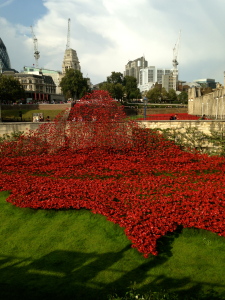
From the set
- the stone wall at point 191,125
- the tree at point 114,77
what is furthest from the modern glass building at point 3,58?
the stone wall at point 191,125

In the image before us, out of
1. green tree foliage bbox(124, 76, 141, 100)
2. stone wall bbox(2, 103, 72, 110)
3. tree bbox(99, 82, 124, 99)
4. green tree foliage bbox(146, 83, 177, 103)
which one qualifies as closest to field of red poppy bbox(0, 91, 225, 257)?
stone wall bbox(2, 103, 72, 110)

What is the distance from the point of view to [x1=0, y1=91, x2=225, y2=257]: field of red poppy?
21.8 ft

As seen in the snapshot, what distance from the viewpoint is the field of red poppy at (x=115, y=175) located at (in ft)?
21.8

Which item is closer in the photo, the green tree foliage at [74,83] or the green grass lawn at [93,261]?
the green grass lawn at [93,261]

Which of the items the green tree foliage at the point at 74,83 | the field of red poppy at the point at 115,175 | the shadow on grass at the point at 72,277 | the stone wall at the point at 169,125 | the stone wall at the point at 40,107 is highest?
the green tree foliage at the point at 74,83

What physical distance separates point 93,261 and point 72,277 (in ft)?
1.95

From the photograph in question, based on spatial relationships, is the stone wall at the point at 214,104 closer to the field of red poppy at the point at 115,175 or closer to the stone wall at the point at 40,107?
the field of red poppy at the point at 115,175

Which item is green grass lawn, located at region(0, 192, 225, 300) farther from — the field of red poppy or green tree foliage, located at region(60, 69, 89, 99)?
green tree foliage, located at region(60, 69, 89, 99)

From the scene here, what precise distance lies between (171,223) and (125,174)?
401 centimetres

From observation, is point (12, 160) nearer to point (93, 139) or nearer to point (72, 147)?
point (72, 147)

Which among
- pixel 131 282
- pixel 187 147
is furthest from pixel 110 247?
pixel 187 147

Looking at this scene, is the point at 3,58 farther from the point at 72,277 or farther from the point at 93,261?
the point at 72,277

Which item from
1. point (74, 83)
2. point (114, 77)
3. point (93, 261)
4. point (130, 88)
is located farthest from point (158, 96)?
point (93, 261)

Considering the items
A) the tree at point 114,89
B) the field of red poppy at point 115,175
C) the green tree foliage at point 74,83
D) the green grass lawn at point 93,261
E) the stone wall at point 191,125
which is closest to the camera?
the green grass lawn at point 93,261
